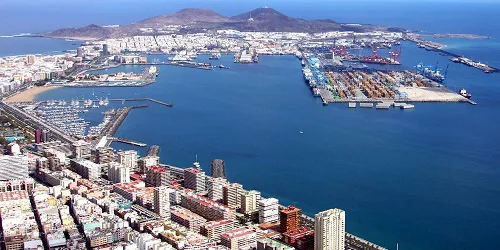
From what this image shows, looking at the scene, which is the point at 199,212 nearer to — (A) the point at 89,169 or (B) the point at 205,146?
(A) the point at 89,169

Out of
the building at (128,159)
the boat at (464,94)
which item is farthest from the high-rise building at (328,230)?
the boat at (464,94)

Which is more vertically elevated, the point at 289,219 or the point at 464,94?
the point at 464,94

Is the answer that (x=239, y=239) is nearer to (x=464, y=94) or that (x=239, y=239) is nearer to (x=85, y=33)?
(x=464, y=94)

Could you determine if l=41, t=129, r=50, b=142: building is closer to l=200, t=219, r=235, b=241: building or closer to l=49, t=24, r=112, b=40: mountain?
l=200, t=219, r=235, b=241: building

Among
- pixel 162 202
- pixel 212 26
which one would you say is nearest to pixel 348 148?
pixel 162 202

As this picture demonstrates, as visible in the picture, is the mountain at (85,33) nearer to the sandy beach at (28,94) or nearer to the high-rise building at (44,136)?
the sandy beach at (28,94)
